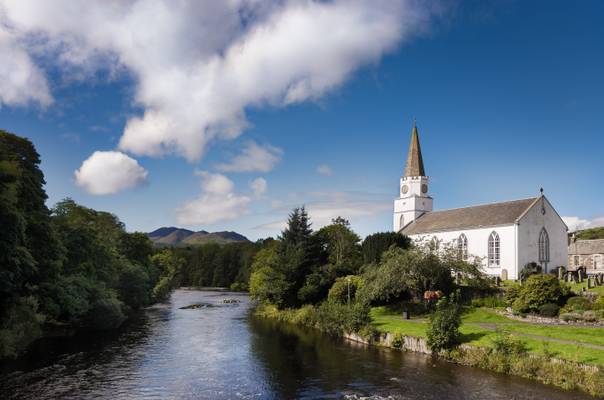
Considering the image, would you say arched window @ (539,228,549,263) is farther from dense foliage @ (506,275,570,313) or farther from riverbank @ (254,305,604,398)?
riverbank @ (254,305,604,398)

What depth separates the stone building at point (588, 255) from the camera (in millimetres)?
67375

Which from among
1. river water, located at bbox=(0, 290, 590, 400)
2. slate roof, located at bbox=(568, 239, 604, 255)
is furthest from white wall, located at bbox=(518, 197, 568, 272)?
river water, located at bbox=(0, 290, 590, 400)

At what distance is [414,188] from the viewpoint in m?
75.5

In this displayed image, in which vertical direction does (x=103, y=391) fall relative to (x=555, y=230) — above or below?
below

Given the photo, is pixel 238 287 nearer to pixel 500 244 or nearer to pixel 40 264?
pixel 500 244

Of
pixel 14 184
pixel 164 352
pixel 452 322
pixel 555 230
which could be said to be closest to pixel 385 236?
pixel 555 230

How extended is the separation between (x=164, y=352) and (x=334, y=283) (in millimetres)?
22509

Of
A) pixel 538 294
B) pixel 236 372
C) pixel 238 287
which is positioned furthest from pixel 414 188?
pixel 238 287

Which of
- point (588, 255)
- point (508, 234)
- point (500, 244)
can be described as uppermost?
point (508, 234)

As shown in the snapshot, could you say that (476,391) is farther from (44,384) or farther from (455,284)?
(455,284)

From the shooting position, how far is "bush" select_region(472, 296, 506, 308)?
41719 mm

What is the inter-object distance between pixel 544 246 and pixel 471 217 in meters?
9.33

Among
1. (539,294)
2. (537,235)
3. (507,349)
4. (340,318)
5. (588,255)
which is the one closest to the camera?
(507,349)

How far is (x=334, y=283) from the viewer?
167ft
